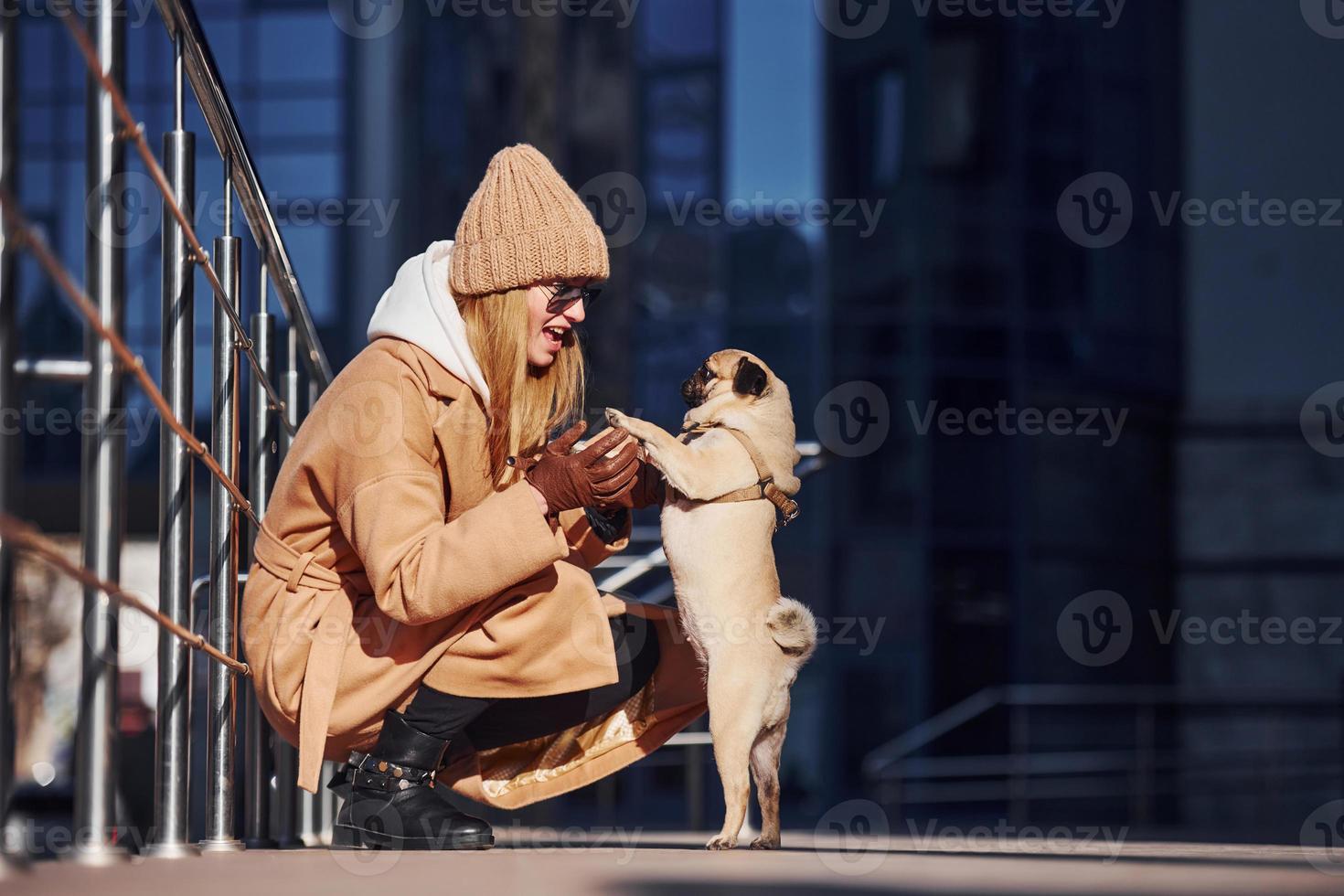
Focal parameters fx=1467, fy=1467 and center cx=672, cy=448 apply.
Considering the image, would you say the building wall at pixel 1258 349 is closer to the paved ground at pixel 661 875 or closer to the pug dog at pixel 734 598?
the pug dog at pixel 734 598

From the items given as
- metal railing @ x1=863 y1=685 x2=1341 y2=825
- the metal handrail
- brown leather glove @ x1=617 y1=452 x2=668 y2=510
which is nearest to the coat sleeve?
brown leather glove @ x1=617 y1=452 x2=668 y2=510

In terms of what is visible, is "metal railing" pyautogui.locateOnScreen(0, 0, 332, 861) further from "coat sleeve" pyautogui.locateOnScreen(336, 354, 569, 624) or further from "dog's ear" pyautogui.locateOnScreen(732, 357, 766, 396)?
"dog's ear" pyautogui.locateOnScreen(732, 357, 766, 396)

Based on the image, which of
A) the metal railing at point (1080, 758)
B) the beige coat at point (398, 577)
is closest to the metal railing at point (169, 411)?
the beige coat at point (398, 577)

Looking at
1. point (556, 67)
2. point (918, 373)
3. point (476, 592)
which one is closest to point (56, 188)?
point (556, 67)

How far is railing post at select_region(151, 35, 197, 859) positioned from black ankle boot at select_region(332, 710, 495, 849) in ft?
1.39

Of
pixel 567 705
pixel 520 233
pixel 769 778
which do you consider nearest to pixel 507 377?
pixel 520 233

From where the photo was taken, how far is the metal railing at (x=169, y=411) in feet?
5.24

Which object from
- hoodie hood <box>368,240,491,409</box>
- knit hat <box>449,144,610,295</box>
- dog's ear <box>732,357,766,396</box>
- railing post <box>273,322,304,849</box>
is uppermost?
knit hat <box>449,144,610,295</box>

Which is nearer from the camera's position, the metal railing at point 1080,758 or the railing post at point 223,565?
the railing post at point 223,565

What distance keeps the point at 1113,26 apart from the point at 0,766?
43.9 feet

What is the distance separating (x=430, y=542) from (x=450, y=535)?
35mm

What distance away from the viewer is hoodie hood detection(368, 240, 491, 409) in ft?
8.71

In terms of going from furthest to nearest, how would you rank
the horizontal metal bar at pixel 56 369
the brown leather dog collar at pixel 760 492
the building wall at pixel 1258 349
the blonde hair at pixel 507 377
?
the building wall at pixel 1258 349
the blonde hair at pixel 507 377
the brown leather dog collar at pixel 760 492
the horizontal metal bar at pixel 56 369

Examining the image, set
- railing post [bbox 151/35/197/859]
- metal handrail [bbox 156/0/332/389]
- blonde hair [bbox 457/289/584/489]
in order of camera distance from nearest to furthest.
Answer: railing post [bbox 151/35/197/859]
metal handrail [bbox 156/0/332/389]
blonde hair [bbox 457/289/584/489]
